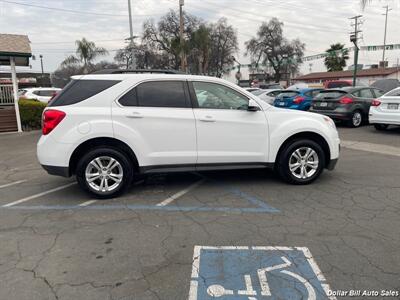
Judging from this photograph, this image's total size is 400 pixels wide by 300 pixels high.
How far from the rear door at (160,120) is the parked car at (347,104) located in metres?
8.57

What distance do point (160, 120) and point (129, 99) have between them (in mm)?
539

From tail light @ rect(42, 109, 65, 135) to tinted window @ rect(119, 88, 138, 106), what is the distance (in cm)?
82

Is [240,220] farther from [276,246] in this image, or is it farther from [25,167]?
[25,167]

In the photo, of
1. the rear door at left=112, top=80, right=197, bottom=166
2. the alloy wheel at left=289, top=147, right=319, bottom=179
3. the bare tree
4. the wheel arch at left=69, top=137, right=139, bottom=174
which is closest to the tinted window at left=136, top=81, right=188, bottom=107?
the rear door at left=112, top=80, right=197, bottom=166

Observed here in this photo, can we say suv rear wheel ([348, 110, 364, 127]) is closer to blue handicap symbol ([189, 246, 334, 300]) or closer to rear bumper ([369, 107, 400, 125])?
rear bumper ([369, 107, 400, 125])

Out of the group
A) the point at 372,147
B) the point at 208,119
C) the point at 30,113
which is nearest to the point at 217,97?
the point at 208,119

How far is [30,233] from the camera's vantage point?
377cm

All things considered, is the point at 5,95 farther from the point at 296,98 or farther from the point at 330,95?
the point at 330,95

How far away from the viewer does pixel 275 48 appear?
56906 mm

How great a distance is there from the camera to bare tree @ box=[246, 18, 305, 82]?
2232 inches

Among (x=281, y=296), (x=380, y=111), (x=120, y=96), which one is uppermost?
(x=120, y=96)

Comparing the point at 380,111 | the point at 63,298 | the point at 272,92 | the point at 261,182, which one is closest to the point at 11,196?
the point at 63,298

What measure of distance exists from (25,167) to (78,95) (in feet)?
10.9

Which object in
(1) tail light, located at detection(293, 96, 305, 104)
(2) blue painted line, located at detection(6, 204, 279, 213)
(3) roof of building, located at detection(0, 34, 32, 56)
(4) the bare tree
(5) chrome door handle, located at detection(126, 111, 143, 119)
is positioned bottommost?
(2) blue painted line, located at detection(6, 204, 279, 213)
